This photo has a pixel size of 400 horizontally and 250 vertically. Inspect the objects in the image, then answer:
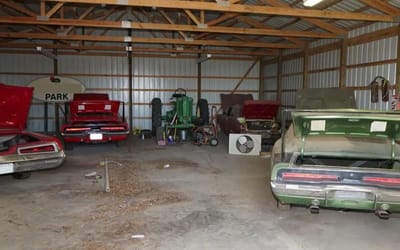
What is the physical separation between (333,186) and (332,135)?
2.62 ft

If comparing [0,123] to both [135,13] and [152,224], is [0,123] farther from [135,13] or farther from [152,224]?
[135,13]

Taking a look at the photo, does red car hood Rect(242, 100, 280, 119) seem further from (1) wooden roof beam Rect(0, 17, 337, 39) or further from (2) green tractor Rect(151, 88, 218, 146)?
(1) wooden roof beam Rect(0, 17, 337, 39)

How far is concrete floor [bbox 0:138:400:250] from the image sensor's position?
345 cm

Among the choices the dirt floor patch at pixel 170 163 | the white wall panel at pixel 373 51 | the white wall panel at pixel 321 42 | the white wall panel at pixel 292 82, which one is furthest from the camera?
the white wall panel at pixel 292 82

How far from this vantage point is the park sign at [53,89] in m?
12.6

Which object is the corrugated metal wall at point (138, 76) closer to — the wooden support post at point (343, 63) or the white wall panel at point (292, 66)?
the white wall panel at point (292, 66)

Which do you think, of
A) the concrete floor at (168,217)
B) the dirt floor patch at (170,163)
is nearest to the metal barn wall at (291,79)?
the dirt floor patch at (170,163)

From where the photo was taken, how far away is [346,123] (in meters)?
3.69

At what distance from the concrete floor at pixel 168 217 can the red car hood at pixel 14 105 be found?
99 cm

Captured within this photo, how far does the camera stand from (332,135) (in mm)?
3959

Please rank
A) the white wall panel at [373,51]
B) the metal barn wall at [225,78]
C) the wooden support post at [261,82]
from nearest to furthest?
the white wall panel at [373,51], the metal barn wall at [225,78], the wooden support post at [261,82]

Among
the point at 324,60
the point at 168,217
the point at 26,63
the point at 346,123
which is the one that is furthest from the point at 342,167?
the point at 26,63

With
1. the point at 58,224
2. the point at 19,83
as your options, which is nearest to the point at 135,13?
the point at 19,83

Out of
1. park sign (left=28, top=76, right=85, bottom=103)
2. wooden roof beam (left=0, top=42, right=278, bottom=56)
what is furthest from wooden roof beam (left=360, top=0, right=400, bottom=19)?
park sign (left=28, top=76, right=85, bottom=103)
